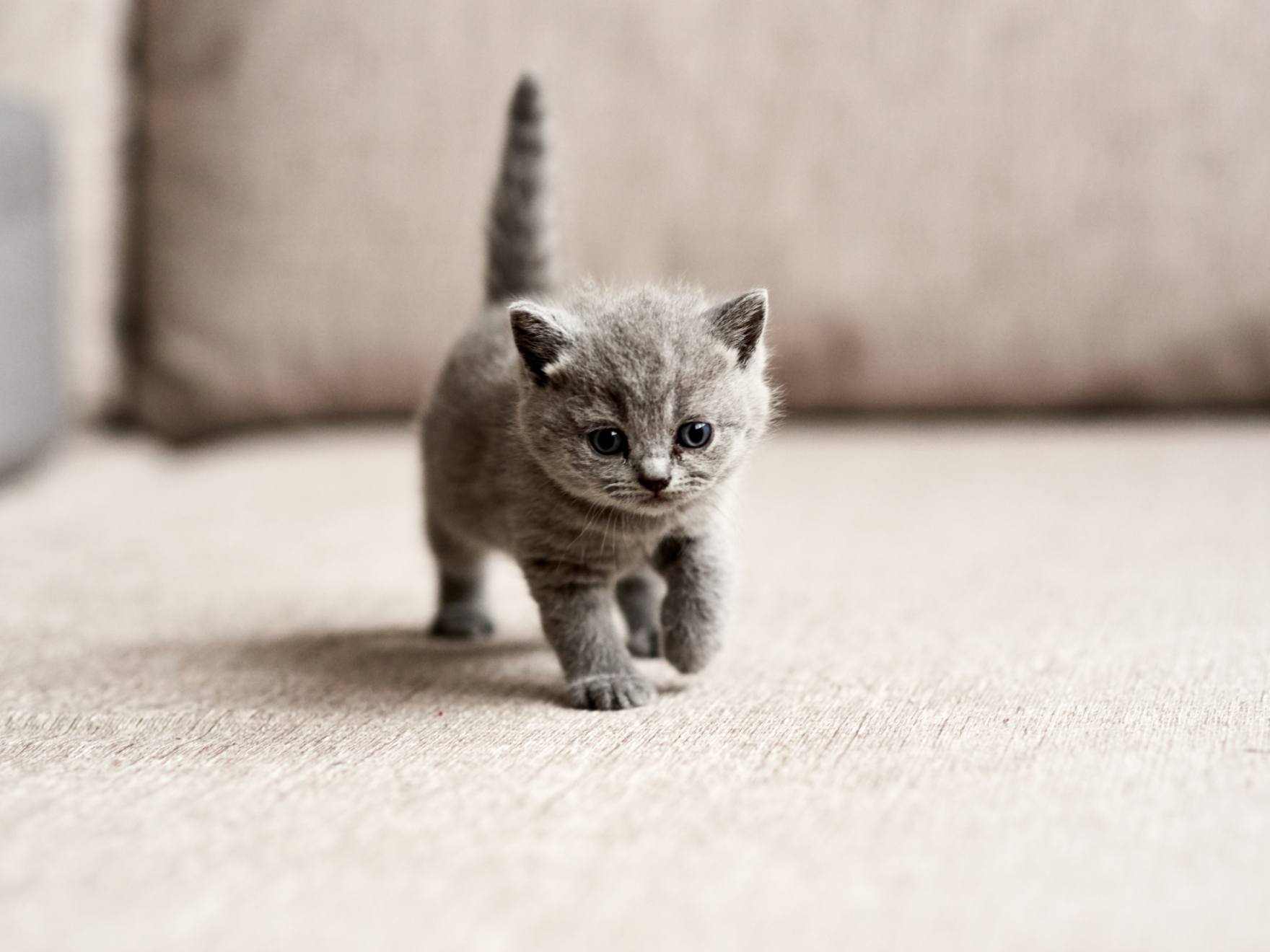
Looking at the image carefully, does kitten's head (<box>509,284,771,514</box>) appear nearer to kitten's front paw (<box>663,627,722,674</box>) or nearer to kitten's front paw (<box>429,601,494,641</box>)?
kitten's front paw (<box>663,627,722,674</box>)

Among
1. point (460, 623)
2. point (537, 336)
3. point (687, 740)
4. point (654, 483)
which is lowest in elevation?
point (460, 623)

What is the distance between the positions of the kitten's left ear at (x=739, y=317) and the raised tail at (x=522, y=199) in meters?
0.37

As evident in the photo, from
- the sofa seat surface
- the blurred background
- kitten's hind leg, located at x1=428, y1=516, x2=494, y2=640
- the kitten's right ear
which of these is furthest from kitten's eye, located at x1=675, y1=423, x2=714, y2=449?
the blurred background

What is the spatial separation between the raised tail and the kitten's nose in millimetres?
456

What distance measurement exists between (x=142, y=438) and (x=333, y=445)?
0.47 metres

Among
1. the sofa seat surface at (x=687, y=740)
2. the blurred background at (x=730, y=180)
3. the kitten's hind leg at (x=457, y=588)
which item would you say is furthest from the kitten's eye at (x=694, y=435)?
the blurred background at (x=730, y=180)

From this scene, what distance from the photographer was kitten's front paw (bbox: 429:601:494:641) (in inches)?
61.9

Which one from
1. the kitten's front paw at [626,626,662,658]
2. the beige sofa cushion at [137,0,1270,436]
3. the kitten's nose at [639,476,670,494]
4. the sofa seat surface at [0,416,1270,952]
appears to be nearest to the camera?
the sofa seat surface at [0,416,1270,952]

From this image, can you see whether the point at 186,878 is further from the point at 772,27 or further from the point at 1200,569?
the point at 772,27

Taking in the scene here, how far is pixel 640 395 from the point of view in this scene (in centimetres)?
125

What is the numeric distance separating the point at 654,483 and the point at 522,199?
0.53m

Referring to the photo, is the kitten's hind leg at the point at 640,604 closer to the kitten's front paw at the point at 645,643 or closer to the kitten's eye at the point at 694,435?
the kitten's front paw at the point at 645,643

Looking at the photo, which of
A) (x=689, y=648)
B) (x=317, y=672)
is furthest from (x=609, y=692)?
(x=317, y=672)

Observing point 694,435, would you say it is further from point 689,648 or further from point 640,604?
point 640,604
